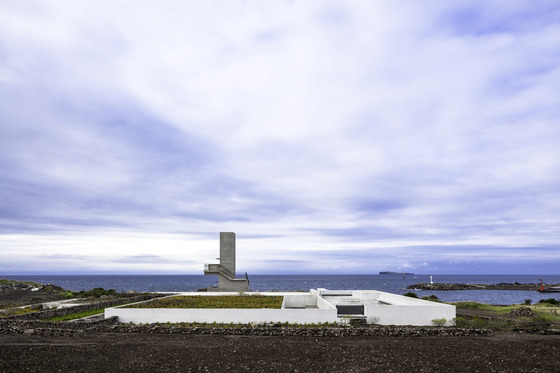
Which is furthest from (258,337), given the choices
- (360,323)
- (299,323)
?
(360,323)

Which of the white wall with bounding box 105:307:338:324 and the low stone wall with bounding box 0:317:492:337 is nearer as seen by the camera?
the low stone wall with bounding box 0:317:492:337

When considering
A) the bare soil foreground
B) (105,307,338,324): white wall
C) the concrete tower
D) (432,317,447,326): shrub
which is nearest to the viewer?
the bare soil foreground

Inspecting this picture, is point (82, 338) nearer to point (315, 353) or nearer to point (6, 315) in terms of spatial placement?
point (6, 315)

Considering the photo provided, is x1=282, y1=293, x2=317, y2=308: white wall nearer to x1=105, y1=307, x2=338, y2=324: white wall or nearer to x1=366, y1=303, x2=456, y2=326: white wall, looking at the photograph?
x1=366, y1=303, x2=456, y2=326: white wall

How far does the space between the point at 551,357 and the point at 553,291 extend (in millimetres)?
78978

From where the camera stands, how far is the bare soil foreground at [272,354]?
10750 mm

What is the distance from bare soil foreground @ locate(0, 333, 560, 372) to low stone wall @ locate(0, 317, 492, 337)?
1.54 feet

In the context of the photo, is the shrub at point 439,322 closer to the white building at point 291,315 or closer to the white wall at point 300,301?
the white building at point 291,315

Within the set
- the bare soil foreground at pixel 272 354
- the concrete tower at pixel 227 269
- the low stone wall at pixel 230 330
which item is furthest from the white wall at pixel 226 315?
the concrete tower at pixel 227 269

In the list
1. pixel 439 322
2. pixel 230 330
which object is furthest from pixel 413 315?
pixel 230 330

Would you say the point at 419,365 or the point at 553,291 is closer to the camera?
the point at 419,365

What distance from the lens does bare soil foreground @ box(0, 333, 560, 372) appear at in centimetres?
1075

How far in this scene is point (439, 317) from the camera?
701 inches

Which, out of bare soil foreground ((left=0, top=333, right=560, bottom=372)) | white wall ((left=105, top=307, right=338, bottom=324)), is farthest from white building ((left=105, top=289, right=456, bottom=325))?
bare soil foreground ((left=0, top=333, right=560, bottom=372))
